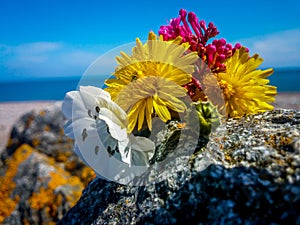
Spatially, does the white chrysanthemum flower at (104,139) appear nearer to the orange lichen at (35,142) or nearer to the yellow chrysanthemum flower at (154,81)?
the yellow chrysanthemum flower at (154,81)

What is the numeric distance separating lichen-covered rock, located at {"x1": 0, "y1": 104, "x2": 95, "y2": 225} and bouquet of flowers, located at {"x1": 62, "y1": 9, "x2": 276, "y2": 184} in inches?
116

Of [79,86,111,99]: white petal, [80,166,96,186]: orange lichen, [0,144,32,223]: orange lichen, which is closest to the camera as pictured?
[79,86,111,99]: white petal

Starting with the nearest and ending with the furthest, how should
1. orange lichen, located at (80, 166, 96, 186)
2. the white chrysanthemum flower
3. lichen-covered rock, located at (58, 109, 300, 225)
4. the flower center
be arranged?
lichen-covered rock, located at (58, 109, 300, 225), the white chrysanthemum flower, the flower center, orange lichen, located at (80, 166, 96, 186)

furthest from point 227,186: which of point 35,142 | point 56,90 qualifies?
point 56,90

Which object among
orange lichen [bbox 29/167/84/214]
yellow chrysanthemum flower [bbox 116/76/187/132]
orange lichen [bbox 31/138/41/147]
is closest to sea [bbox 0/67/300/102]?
yellow chrysanthemum flower [bbox 116/76/187/132]

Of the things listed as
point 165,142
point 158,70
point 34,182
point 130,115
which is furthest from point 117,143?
point 34,182

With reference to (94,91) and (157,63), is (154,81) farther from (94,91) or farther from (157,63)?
(94,91)

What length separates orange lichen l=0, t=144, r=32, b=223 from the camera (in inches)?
195

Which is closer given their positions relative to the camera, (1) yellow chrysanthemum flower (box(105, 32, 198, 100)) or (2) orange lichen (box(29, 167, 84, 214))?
(1) yellow chrysanthemum flower (box(105, 32, 198, 100))

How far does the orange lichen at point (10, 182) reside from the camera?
4965 millimetres

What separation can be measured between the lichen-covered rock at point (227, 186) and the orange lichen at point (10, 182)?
10.8 ft

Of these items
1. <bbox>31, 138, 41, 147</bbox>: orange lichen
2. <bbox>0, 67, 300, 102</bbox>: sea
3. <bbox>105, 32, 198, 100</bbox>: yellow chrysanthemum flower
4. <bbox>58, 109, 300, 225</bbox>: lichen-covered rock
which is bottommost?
<bbox>0, 67, 300, 102</bbox>: sea

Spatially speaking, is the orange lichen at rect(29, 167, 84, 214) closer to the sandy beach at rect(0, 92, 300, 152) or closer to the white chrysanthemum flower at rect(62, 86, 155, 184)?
the sandy beach at rect(0, 92, 300, 152)

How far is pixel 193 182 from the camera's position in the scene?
1728mm
